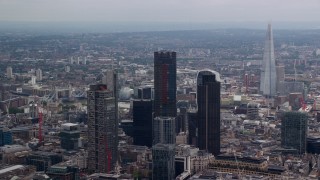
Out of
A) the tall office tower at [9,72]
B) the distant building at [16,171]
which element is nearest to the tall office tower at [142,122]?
the distant building at [16,171]

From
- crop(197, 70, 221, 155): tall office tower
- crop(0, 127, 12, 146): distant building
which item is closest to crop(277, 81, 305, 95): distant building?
crop(197, 70, 221, 155): tall office tower

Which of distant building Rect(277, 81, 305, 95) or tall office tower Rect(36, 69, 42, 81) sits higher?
tall office tower Rect(36, 69, 42, 81)

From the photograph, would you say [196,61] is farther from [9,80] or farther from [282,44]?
[9,80]

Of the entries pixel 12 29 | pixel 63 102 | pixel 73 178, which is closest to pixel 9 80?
pixel 63 102

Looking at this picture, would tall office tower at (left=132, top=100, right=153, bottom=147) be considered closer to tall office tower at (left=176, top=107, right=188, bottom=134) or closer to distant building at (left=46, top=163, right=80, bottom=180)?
tall office tower at (left=176, top=107, right=188, bottom=134)

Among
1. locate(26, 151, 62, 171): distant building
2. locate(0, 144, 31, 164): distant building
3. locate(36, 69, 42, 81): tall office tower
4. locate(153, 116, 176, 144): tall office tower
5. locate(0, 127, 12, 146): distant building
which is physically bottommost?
locate(26, 151, 62, 171): distant building
